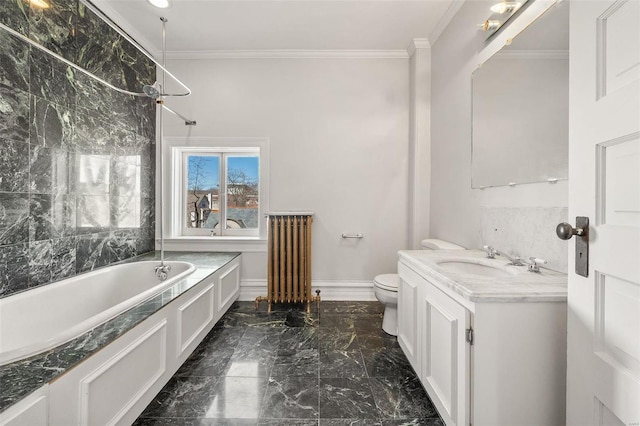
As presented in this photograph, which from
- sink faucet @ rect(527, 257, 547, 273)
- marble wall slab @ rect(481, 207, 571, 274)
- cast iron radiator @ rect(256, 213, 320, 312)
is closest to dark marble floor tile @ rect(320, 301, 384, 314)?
cast iron radiator @ rect(256, 213, 320, 312)

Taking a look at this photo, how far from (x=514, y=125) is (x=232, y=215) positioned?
2.72 meters

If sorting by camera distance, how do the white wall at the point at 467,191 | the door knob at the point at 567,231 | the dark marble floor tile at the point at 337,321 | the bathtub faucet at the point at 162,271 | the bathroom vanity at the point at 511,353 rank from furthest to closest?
the dark marble floor tile at the point at 337,321
the bathtub faucet at the point at 162,271
the white wall at the point at 467,191
the bathroom vanity at the point at 511,353
the door knob at the point at 567,231

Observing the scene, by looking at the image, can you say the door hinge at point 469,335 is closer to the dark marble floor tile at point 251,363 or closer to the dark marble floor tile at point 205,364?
the dark marble floor tile at point 251,363

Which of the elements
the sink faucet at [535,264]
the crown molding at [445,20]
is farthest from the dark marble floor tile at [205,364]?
the crown molding at [445,20]

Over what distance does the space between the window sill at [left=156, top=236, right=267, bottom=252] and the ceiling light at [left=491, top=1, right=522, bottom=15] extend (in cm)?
262

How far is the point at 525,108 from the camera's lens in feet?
4.70

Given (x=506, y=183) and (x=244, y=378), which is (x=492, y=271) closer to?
(x=506, y=183)

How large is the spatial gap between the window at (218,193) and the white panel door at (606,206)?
274cm

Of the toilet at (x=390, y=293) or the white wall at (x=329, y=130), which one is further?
the white wall at (x=329, y=130)

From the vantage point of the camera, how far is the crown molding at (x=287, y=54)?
2.81 m

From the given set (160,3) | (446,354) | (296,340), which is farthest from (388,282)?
(160,3)

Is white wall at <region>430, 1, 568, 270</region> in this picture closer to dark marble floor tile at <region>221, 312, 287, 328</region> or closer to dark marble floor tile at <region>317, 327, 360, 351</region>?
dark marble floor tile at <region>317, 327, 360, 351</region>

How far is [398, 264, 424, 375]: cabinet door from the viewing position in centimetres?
152

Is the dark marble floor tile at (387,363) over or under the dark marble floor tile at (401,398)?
over
